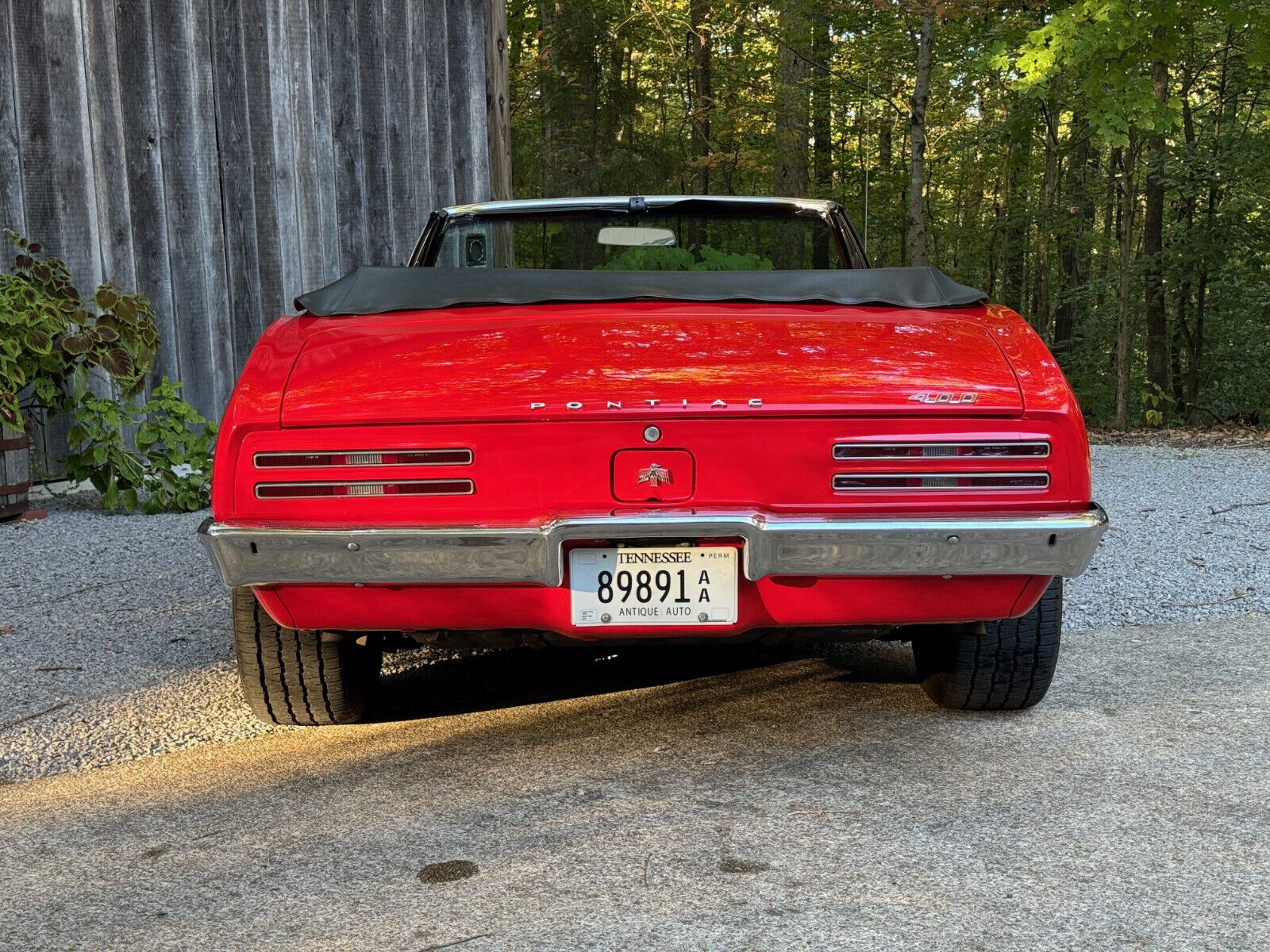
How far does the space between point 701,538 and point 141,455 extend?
200 inches

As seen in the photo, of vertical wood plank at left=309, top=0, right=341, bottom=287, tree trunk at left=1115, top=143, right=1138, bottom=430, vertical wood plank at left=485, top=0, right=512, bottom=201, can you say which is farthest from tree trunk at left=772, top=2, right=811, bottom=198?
vertical wood plank at left=309, top=0, right=341, bottom=287

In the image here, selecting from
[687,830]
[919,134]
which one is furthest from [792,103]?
[687,830]

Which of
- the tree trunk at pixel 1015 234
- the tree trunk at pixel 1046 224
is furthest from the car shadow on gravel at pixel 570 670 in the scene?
the tree trunk at pixel 1015 234

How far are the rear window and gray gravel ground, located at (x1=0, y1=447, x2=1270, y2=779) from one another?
4.89ft

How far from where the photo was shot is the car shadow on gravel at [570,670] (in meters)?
3.61

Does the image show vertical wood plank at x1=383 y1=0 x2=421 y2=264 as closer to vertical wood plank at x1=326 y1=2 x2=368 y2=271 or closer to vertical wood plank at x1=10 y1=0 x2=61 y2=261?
vertical wood plank at x1=326 y1=2 x2=368 y2=271

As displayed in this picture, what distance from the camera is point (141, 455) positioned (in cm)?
686

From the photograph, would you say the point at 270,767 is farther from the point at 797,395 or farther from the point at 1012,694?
the point at 1012,694

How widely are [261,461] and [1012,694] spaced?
205cm

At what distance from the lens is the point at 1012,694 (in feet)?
10.9

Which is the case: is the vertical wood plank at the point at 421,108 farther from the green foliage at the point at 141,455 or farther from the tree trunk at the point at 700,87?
the tree trunk at the point at 700,87

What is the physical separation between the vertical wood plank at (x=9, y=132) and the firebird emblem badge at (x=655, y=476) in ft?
17.0

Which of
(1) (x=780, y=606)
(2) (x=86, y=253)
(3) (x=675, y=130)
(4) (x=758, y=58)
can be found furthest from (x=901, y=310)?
(3) (x=675, y=130)

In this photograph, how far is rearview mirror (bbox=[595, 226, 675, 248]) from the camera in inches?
171
